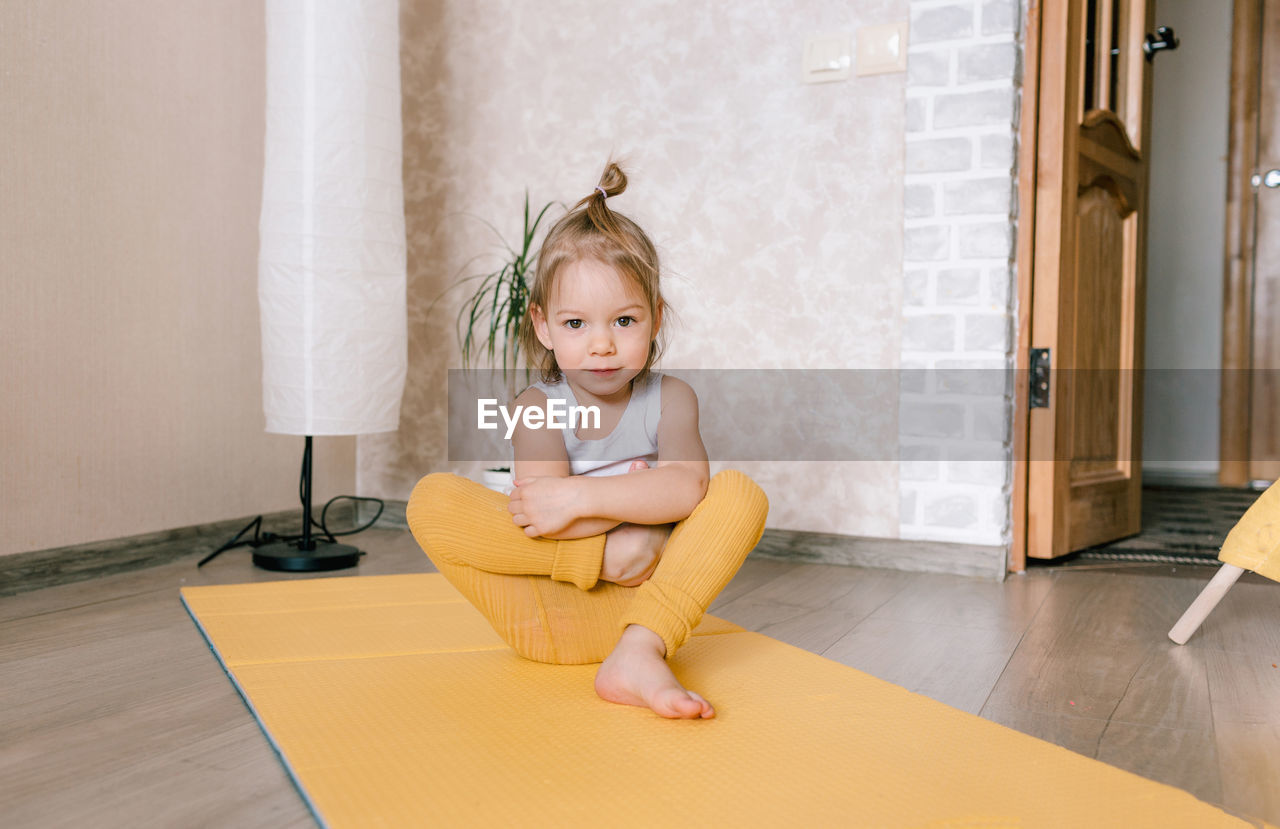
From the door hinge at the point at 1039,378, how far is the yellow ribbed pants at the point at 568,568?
1029 millimetres

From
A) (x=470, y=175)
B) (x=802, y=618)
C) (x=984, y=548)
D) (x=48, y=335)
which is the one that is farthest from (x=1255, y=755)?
(x=470, y=175)

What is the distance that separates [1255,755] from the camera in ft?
2.96

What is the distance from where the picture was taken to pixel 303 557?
72.2 inches

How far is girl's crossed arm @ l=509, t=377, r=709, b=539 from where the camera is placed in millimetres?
1058

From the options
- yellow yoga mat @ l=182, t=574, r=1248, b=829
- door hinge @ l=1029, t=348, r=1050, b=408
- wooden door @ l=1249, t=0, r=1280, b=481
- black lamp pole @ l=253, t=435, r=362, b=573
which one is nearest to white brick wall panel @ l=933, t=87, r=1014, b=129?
door hinge @ l=1029, t=348, r=1050, b=408

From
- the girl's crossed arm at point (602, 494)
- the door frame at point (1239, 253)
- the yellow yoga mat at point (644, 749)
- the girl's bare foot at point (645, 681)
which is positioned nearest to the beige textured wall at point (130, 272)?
the yellow yoga mat at point (644, 749)

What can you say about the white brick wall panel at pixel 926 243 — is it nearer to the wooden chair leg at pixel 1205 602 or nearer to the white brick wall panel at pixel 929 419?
the white brick wall panel at pixel 929 419

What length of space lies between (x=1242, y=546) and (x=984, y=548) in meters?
0.63

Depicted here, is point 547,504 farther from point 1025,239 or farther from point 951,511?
point 1025,239

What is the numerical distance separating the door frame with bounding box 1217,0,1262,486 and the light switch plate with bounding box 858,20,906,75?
8.27 feet

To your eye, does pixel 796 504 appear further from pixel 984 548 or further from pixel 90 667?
pixel 90 667

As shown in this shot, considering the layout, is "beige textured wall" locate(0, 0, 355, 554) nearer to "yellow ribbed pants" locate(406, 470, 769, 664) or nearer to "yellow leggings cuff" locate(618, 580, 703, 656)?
"yellow ribbed pants" locate(406, 470, 769, 664)

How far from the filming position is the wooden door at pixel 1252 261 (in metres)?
3.58

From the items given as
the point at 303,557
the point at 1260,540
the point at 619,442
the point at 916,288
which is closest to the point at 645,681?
the point at 619,442
